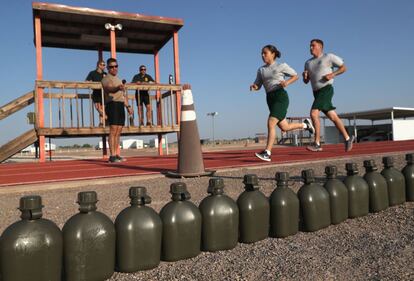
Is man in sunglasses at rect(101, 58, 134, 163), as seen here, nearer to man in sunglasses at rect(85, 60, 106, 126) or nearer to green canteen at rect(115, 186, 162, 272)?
man in sunglasses at rect(85, 60, 106, 126)

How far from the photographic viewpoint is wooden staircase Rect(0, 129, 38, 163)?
913 cm

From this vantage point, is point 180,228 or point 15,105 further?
point 15,105

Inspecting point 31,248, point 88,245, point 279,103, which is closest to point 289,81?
point 279,103

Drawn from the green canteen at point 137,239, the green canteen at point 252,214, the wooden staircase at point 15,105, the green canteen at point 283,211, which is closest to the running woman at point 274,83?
the green canteen at point 283,211

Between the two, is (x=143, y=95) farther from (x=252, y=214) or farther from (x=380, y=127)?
(x=380, y=127)

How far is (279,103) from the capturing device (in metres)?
5.66

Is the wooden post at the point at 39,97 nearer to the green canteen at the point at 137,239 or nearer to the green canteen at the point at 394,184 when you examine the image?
the green canteen at the point at 137,239

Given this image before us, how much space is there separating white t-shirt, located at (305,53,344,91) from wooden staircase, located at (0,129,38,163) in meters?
7.06

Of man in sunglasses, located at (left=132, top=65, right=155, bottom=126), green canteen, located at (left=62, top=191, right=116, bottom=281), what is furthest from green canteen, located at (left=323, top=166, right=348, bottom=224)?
man in sunglasses, located at (left=132, top=65, right=155, bottom=126)

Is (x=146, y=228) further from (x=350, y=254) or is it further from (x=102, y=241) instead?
(x=350, y=254)

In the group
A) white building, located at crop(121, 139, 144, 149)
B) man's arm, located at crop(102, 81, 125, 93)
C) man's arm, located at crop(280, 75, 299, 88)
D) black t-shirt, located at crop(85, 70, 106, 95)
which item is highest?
black t-shirt, located at crop(85, 70, 106, 95)

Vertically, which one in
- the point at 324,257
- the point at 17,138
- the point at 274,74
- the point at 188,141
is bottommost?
the point at 324,257

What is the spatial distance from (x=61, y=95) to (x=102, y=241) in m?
8.55

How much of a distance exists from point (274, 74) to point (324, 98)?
1172 millimetres
